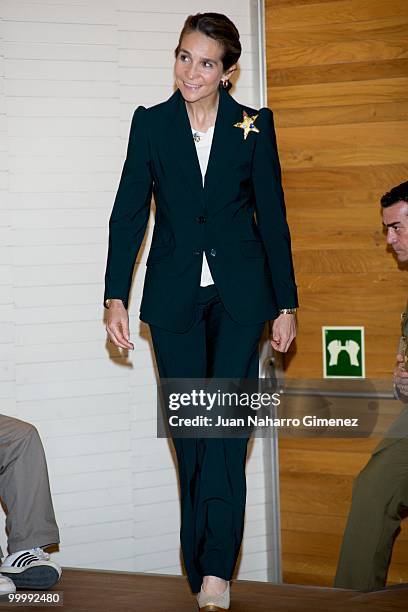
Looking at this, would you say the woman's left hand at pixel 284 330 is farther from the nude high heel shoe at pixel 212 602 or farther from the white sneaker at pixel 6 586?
the white sneaker at pixel 6 586

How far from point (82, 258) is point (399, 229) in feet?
3.93

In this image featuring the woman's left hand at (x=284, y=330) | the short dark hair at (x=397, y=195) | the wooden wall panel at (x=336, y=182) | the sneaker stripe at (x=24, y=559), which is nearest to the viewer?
the woman's left hand at (x=284, y=330)

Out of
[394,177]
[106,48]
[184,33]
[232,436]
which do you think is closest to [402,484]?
[232,436]

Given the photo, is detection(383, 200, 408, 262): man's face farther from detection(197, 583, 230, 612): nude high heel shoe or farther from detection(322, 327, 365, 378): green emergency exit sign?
detection(197, 583, 230, 612): nude high heel shoe

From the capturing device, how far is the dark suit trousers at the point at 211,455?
103 inches

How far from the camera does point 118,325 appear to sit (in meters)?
2.60

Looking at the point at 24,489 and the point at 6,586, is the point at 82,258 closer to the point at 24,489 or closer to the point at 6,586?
the point at 24,489

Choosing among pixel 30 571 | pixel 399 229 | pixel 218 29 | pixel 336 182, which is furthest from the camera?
pixel 336 182

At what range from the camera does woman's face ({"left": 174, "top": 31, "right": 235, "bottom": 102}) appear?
2.54 m

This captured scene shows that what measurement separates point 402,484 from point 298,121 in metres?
1.41

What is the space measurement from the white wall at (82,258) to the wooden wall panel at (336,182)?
0.70 ft

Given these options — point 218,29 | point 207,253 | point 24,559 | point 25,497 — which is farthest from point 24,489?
point 218,29

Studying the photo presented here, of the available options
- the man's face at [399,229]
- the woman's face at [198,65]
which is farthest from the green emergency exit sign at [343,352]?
the woman's face at [198,65]

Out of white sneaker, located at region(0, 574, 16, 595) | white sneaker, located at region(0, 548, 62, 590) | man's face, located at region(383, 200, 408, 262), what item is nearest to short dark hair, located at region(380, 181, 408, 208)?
man's face, located at region(383, 200, 408, 262)
